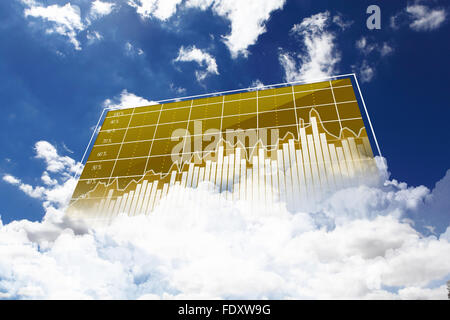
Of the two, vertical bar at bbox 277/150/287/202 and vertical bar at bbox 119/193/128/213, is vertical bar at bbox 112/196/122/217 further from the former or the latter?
vertical bar at bbox 277/150/287/202

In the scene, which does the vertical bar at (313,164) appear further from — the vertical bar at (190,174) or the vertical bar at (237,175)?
the vertical bar at (190,174)

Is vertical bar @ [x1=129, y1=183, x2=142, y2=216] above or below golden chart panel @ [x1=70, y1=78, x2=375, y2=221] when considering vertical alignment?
below

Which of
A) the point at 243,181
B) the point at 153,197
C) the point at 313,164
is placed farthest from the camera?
the point at 153,197

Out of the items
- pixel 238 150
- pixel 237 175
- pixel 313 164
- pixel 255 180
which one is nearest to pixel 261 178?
pixel 255 180

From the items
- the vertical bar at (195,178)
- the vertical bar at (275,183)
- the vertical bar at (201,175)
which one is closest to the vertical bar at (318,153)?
the vertical bar at (275,183)

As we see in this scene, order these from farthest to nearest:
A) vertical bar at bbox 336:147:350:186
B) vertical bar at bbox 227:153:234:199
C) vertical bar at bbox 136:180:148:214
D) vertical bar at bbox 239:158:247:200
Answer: vertical bar at bbox 136:180:148:214 < vertical bar at bbox 227:153:234:199 < vertical bar at bbox 239:158:247:200 < vertical bar at bbox 336:147:350:186

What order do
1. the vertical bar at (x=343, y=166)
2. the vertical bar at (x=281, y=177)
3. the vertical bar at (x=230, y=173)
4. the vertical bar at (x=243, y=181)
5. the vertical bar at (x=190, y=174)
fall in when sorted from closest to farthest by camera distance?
1. the vertical bar at (x=343, y=166)
2. the vertical bar at (x=281, y=177)
3. the vertical bar at (x=243, y=181)
4. the vertical bar at (x=230, y=173)
5. the vertical bar at (x=190, y=174)

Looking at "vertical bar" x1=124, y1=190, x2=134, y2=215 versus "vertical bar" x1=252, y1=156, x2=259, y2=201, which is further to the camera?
"vertical bar" x1=124, y1=190, x2=134, y2=215

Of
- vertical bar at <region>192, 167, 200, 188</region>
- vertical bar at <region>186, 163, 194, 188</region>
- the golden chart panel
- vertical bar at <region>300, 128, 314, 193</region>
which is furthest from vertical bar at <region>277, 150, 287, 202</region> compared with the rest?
vertical bar at <region>186, 163, 194, 188</region>

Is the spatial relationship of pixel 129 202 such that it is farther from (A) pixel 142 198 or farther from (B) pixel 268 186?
(B) pixel 268 186

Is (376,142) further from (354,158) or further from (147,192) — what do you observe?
(147,192)

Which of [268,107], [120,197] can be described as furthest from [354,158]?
[120,197]
